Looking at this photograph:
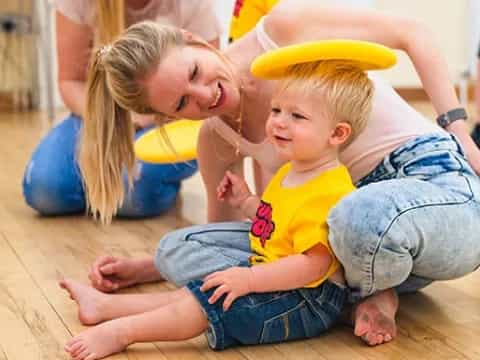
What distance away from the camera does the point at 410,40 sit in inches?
56.2

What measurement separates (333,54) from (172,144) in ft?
2.55

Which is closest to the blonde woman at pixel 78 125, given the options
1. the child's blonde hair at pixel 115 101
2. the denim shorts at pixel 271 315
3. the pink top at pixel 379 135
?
the child's blonde hair at pixel 115 101

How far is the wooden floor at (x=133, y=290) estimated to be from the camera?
1.23 m

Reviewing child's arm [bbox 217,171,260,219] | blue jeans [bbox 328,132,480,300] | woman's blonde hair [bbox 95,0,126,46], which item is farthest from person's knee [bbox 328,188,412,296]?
woman's blonde hair [bbox 95,0,126,46]

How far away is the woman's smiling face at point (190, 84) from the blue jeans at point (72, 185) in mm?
737

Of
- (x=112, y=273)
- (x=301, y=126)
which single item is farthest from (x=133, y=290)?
(x=301, y=126)

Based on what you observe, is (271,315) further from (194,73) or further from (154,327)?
(194,73)

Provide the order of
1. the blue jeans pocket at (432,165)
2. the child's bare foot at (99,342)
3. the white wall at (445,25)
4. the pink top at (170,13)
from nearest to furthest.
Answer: the child's bare foot at (99,342) → the blue jeans pocket at (432,165) → the pink top at (170,13) → the white wall at (445,25)

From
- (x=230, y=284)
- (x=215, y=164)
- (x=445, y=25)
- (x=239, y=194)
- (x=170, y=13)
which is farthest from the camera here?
(x=445, y=25)

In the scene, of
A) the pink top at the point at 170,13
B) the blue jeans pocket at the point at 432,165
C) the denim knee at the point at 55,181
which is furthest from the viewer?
the denim knee at the point at 55,181

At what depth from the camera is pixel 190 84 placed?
1.36 m

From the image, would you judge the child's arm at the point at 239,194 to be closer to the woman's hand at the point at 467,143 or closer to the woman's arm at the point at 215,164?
the woman's arm at the point at 215,164

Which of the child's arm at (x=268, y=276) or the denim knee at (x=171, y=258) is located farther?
the denim knee at (x=171, y=258)

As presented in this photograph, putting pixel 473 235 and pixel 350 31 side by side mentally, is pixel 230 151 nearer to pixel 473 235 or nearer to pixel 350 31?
pixel 350 31
